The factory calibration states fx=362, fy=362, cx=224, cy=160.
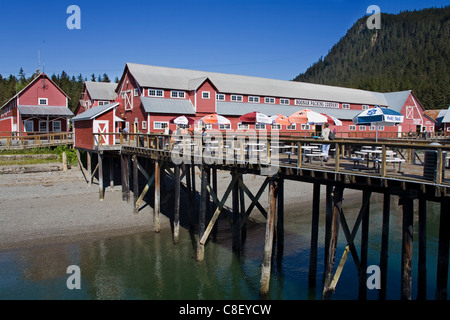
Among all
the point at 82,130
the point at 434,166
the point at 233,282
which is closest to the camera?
the point at 434,166

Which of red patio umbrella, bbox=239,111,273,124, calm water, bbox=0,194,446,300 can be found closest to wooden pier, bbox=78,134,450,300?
calm water, bbox=0,194,446,300

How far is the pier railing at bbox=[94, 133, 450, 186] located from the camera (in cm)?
873

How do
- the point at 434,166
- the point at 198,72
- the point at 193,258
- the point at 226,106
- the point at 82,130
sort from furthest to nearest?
1. the point at 198,72
2. the point at 226,106
3. the point at 82,130
4. the point at 193,258
5. the point at 434,166

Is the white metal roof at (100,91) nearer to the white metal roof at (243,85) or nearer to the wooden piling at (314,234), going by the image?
the white metal roof at (243,85)

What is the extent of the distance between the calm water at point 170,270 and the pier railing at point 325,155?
4.37 m

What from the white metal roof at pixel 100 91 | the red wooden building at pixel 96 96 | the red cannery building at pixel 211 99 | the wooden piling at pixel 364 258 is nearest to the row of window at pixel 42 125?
the red cannery building at pixel 211 99

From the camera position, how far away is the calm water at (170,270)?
12.9 metres

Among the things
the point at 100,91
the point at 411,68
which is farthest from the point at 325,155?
the point at 411,68

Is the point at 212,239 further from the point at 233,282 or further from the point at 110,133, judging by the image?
the point at 110,133

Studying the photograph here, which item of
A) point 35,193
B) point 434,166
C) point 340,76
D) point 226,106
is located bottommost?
point 35,193

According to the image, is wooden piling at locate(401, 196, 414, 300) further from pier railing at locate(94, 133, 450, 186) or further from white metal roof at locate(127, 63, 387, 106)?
white metal roof at locate(127, 63, 387, 106)

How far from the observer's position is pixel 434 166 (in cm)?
851

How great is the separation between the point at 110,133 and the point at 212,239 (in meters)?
10.8
